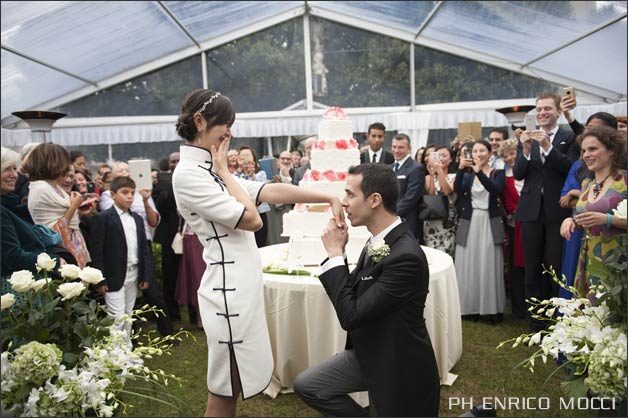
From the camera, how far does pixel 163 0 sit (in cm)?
1020

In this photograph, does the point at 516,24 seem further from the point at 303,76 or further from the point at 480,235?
the point at 480,235

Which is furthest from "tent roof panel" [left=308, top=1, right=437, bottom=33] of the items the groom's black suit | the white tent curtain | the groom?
the groom's black suit

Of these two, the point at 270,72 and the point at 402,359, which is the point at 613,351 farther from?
the point at 270,72

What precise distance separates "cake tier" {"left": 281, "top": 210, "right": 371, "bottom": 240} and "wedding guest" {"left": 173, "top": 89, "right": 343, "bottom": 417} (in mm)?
2182

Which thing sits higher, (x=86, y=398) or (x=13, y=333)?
(x=13, y=333)

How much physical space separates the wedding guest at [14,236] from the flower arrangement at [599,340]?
2.70m

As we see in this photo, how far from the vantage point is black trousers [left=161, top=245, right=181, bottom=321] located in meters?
5.96

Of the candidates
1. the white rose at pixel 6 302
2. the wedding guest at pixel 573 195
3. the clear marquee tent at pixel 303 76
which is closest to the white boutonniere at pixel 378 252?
the white rose at pixel 6 302

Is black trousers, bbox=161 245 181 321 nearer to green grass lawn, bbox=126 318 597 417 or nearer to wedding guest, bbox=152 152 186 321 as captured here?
wedding guest, bbox=152 152 186 321

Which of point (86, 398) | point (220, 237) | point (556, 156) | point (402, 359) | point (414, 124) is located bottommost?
point (402, 359)

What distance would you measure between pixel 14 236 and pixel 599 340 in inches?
119

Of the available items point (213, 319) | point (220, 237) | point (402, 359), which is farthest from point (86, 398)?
point (402, 359)

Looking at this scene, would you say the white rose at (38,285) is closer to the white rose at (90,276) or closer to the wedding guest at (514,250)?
the white rose at (90,276)

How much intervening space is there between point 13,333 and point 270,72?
12.9 metres
